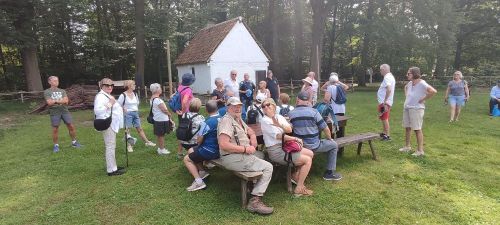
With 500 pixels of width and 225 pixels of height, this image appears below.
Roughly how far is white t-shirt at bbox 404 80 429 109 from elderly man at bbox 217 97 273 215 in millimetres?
3743

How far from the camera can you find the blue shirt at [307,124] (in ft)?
16.4

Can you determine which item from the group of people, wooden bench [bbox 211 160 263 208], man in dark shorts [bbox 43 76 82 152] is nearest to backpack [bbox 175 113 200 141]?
the group of people

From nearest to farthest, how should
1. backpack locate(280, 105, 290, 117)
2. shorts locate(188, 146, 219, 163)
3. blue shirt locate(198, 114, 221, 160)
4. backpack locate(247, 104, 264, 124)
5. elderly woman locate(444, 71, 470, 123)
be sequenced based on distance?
blue shirt locate(198, 114, 221, 160), shorts locate(188, 146, 219, 163), backpack locate(280, 105, 290, 117), backpack locate(247, 104, 264, 124), elderly woman locate(444, 71, 470, 123)

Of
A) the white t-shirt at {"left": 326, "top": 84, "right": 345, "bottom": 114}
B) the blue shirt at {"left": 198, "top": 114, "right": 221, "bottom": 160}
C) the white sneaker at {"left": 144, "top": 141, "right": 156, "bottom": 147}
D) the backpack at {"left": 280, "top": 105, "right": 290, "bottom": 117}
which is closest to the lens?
the blue shirt at {"left": 198, "top": 114, "right": 221, "bottom": 160}

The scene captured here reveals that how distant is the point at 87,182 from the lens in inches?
230

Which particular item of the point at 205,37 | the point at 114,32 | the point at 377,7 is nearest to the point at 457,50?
the point at 377,7

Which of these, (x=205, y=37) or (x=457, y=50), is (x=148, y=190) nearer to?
(x=205, y=37)

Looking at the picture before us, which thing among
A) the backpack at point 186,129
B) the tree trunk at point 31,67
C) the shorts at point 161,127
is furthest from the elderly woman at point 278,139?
the tree trunk at point 31,67

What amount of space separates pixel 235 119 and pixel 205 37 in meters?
19.0

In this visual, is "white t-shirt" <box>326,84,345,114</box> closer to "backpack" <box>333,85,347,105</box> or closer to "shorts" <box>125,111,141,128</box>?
"backpack" <box>333,85,347,105</box>

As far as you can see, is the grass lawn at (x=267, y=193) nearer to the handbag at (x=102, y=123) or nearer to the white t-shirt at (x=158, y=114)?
the white t-shirt at (x=158, y=114)

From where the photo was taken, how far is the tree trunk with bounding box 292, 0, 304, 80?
103 ft

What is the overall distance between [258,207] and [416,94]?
13.6 ft

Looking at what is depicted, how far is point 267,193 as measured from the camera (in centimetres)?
509
